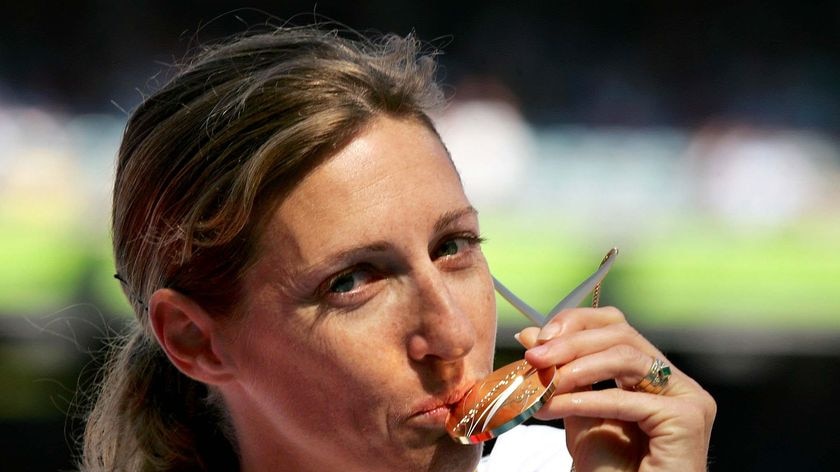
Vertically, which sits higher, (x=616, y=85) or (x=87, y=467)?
(x=616, y=85)

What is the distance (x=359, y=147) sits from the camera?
169 centimetres

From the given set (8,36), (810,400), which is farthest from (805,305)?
(8,36)

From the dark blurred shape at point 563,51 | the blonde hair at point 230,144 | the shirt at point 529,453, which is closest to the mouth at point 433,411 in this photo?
the blonde hair at point 230,144

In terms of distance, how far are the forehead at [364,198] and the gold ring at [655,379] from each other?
398 mm

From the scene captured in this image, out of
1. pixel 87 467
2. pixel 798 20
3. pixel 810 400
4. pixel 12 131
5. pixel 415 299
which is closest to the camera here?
pixel 415 299

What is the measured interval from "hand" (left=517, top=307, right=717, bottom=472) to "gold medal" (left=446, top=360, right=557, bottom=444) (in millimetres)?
28

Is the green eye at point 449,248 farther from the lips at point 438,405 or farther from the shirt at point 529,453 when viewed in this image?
the shirt at point 529,453

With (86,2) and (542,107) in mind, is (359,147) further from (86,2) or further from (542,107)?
(86,2)

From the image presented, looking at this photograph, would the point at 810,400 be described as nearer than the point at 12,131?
Yes

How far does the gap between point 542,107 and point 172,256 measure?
3.98 m

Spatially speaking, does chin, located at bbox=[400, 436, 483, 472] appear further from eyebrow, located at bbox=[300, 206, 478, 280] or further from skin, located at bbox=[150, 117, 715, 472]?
eyebrow, located at bbox=[300, 206, 478, 280]

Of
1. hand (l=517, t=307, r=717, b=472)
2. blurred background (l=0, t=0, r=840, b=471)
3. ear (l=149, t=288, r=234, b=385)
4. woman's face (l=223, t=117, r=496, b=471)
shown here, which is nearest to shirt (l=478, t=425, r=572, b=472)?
hand (l=517, t=307, r=717, b=472)

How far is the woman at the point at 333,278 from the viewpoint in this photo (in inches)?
63.0

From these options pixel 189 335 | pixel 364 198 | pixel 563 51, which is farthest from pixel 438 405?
pixel 563 51
